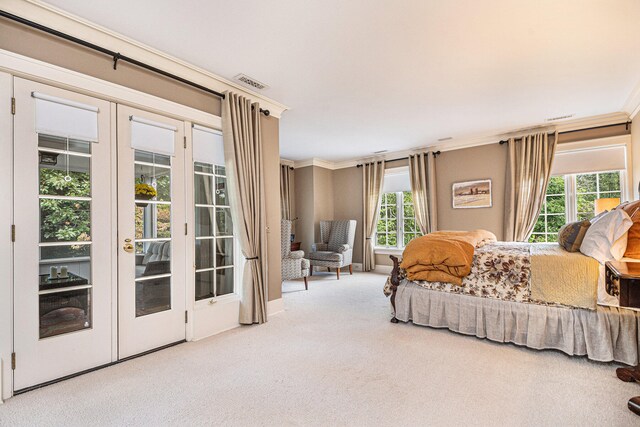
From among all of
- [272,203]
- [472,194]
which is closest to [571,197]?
[472,194]

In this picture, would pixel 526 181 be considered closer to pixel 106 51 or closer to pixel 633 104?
pixel 633 104

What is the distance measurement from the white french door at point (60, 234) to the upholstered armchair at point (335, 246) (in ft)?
13.6

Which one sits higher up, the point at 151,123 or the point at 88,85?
the point at 88,85

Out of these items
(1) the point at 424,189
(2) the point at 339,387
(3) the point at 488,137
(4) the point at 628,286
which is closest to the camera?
(4) the point at 628,286

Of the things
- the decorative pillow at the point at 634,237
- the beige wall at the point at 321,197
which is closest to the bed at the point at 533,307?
the decorative pillow at the point at 634,237

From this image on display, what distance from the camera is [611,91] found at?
366cm

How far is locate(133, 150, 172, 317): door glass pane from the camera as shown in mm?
2678

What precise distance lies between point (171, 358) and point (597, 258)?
3.58 m

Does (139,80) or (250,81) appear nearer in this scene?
(139,80)

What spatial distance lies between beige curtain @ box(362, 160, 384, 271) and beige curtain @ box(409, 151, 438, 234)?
83 cm

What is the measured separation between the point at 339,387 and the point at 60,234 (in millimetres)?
2273

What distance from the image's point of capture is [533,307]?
2.75 m

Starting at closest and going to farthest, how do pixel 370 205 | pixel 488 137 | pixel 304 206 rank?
pixel 488 137, pixel 370 205, pixel 304 206

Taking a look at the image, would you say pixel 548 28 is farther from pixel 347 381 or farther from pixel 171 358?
pixel 171 358
